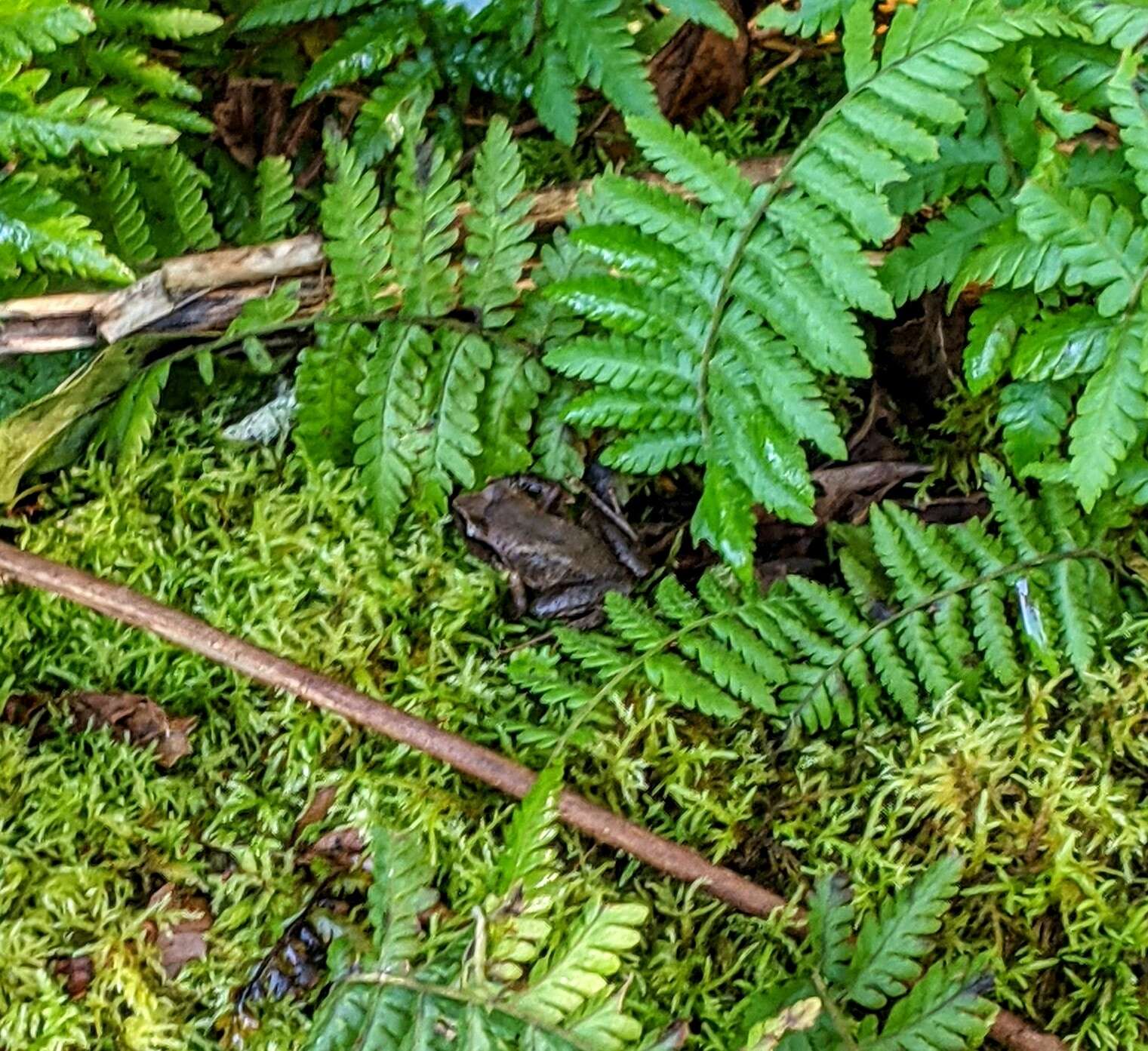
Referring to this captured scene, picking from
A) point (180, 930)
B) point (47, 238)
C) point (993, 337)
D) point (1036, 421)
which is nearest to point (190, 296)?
point (47, 238)

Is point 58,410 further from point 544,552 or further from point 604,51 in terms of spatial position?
point 604,51

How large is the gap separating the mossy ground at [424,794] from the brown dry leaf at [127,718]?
5cm

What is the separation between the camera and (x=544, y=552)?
2518 mm

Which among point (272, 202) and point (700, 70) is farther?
point (700, 70)

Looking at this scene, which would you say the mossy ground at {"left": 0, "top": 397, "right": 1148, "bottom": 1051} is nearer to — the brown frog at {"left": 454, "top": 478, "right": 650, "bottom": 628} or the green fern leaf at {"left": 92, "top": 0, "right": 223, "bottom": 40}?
the brown frog at {"left": 454, "top": 478, "right": 650, "bottom": 628}

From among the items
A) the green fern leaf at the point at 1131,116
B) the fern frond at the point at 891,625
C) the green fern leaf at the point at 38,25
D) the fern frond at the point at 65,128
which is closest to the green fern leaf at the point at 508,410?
the fern frond at the point at 891,625

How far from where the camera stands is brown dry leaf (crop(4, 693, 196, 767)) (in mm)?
2389

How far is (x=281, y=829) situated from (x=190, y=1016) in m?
0.41

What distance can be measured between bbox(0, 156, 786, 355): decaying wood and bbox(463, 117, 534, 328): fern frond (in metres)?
0.13

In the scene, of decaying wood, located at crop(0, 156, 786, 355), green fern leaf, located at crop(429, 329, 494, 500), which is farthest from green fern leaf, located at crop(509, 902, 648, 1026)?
decaying wood, located at crop(0, 156, 786, 355)

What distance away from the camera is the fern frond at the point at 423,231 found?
2.53 m

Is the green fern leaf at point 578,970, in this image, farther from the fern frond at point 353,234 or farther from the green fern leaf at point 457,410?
the fern frond at point 353,234

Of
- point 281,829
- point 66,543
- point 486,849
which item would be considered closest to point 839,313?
point 486,849

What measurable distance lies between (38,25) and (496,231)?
1.11 meters
